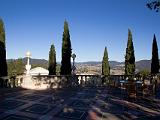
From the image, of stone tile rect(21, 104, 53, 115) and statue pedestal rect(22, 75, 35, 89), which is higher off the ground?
statue pedestal rect(22, 75, 35, 89)

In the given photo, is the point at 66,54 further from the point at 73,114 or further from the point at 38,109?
the point at 73,114

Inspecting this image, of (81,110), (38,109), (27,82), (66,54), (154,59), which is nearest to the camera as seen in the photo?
Result: (38,109)

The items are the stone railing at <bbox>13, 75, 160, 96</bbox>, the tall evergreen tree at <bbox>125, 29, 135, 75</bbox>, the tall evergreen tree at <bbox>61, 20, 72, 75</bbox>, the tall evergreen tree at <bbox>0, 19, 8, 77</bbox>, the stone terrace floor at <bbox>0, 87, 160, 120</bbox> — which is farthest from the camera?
the tall evergreen tree at <bbox>125, 29, 135, 75</bbox>

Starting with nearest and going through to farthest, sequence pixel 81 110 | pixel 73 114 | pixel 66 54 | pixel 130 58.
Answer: pixel 73 114 < pixel 81 110 < pixel 66 54 < pixel 130 58

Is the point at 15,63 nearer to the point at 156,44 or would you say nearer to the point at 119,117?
the point at 156,44

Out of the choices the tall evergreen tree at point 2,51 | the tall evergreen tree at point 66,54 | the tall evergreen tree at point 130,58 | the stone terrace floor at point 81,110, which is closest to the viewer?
the stone terrace floor at point 81,110

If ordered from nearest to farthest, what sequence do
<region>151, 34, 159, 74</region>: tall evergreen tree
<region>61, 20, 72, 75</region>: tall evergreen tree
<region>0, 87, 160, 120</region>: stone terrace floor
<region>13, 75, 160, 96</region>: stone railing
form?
<region>0, 87, 160, 120</region>: stone terrace floor
<region>13, 75, 160, 96</region>: stone railing
<region>61, 20, 72, 75</region>: tall evergreen tree
<region>151, 34, 159, 74</region>: tall evergreen tree

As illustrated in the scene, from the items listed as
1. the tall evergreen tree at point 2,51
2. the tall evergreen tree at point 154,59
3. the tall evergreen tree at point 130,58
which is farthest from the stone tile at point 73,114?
the tall evergreen tree at point 130,58

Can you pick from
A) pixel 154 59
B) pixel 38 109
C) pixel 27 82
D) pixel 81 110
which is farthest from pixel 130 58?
pixel 38 109

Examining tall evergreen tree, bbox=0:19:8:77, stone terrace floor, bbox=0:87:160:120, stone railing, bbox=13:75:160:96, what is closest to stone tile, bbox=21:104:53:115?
stone terrace floor, bbox=0:87:160:120

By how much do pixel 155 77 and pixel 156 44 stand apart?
58.9ft

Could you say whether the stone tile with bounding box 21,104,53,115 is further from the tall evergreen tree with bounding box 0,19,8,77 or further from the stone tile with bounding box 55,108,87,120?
the tall evergreen tree with bounding box 0,19,8,77

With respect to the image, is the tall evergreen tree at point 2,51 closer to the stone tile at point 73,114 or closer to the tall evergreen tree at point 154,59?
the stone tile at point 73,114

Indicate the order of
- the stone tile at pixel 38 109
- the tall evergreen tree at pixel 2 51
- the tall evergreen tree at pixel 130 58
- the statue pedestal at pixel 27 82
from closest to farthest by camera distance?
the stone tile at pixel 38 109, the statue pedestal at pixel 27 82, the tall evergreen tree at pixel 2 51, the tall evergreen tree at pixel 130 58
